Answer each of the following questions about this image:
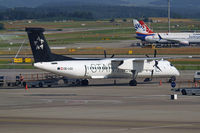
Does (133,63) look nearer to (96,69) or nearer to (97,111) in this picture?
(96,69)

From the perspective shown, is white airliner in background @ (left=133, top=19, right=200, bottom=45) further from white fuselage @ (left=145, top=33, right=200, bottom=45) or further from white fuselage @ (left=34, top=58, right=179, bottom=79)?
white fuselage @ (left=34, top=58, right=179, bottom=79)

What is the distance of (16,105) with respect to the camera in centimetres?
4028

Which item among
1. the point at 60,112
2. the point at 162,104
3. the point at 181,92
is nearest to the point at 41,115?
the point at 60,112

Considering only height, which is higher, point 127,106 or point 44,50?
point 44,50

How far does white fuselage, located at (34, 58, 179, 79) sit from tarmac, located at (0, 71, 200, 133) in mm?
2253

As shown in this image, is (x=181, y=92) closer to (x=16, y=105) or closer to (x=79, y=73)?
(x=79, y=73)

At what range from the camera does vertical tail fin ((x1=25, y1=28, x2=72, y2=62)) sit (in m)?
53.3

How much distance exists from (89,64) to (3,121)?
81.4 feet

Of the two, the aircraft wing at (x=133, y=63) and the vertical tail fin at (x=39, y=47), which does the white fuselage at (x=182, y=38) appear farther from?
the vertical tail fin at (x=39, y=47)

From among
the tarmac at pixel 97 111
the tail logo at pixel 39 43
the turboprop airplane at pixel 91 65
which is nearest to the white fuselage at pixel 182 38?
the turboprop airplane at pixel 91 65

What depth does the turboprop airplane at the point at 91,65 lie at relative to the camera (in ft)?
176

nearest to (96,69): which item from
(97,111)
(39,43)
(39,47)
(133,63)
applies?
(133,63)

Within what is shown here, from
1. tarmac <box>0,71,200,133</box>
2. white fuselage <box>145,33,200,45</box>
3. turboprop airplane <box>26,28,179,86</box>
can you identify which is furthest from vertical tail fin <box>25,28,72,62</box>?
white fuselage <box>145,33,200,45</box>

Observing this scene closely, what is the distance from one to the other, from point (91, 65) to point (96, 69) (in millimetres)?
742
